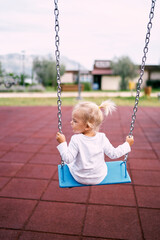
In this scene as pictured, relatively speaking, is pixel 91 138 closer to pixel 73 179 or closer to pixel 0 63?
pixel 73 179

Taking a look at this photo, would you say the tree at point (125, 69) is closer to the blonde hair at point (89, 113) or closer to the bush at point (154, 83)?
the bush at point (154, 83)

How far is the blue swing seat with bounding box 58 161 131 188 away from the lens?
1914 mm

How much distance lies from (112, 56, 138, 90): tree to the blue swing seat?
25035 millimetres

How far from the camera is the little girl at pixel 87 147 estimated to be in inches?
67.6

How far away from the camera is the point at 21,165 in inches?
137

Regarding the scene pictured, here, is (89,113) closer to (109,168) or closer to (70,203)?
(109,168)

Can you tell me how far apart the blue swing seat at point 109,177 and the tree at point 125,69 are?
25.0 meters

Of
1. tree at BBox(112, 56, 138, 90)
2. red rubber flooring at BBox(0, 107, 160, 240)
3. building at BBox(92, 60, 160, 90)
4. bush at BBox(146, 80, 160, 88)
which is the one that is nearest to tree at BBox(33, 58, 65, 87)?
building at BBox(92, 60, 160, 90)

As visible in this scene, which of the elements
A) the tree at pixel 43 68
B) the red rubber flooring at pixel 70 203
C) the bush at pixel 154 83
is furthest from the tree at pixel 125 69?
the red rubber flooring at pixel 70 203

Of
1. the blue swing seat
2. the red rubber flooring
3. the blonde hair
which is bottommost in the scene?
the red rubber flooring

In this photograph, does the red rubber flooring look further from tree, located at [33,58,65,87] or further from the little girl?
tree, located at [33,58,65,87]

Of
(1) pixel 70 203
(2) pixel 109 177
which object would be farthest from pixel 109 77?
(2) pixel 109 177

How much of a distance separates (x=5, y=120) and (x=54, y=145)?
3.40 meters

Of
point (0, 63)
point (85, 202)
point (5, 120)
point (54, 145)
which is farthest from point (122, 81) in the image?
point (85, 202)
